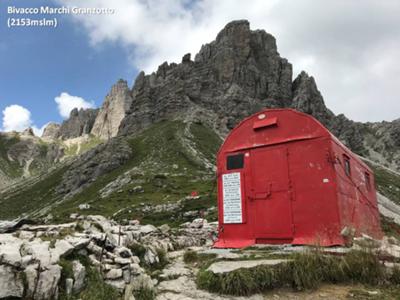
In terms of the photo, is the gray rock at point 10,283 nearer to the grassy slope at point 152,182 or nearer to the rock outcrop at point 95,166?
the grassy slope at point 152,182

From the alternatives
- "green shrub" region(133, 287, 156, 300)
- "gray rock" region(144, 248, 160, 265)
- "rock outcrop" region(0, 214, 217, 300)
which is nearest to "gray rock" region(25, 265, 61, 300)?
"rock outcrop" region(0, 214, 217, 300)

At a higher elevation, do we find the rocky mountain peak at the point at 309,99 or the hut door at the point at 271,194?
the rocky mountain peak at the point at 309,99

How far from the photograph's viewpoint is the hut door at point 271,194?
435 inches

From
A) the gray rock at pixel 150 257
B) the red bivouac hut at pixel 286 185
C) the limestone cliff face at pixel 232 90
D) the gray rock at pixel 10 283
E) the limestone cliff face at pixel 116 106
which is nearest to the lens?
the gray rock at pixel 10 283

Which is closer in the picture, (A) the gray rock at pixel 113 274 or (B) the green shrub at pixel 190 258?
(A) the gray rock at pixel 113 274

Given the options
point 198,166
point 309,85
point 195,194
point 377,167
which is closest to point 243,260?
point 195,194

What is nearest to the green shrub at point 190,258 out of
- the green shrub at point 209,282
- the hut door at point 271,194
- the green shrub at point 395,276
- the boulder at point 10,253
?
the hut door at point 271,194

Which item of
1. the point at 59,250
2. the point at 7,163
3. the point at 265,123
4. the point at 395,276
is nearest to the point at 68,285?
the point at 59,250

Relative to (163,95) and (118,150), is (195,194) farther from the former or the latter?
(163,95)

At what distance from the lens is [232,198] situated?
12422mm

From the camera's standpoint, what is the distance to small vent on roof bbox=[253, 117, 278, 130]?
12047 mm

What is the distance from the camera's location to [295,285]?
271 inches

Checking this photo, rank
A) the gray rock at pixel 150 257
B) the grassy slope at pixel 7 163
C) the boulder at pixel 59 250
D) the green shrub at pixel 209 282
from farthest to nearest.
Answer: the grassy slope at pixel 7 163 < the gray rock at pixel 150 257 < the green shrub at pixel 209 282 < the boulder at pixel 59 250

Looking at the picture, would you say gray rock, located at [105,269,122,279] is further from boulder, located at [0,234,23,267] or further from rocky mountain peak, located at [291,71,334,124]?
rocky mountain peak, located at [291,71,334,124]
